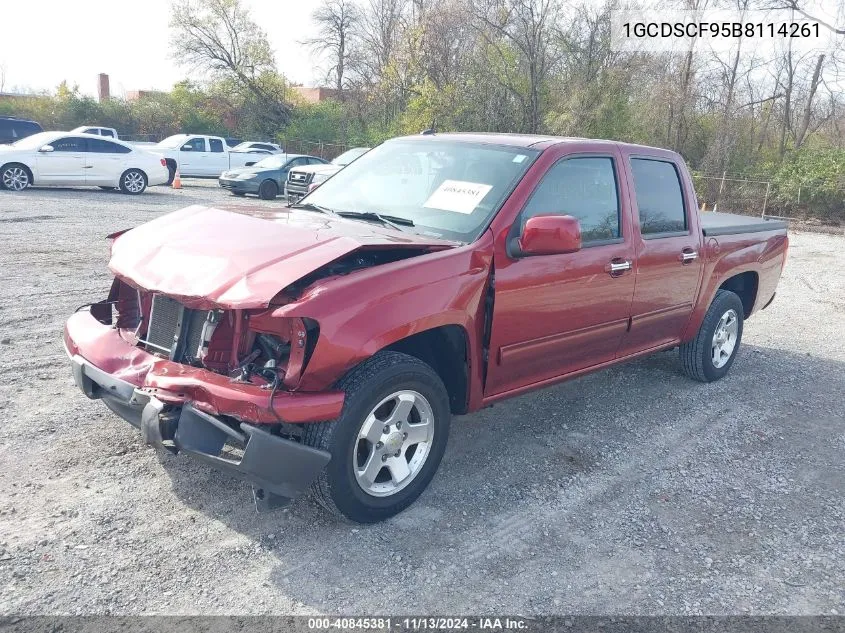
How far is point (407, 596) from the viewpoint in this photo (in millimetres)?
3004

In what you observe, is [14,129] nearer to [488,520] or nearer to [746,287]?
[746,287]

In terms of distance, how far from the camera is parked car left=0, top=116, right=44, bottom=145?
24.9 m

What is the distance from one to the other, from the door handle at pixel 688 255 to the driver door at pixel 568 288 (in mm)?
746

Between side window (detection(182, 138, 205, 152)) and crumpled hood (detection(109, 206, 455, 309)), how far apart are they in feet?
72.3

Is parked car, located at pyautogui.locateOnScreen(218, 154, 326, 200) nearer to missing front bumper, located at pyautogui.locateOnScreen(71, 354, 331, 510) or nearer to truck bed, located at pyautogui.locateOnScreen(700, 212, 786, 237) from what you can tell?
truck bed, located at pyautogui.locateOnScreen(700, 212, 786, 237)

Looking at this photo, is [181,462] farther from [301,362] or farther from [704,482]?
[704,482]

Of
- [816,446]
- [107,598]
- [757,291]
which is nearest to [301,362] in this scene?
[107,598]

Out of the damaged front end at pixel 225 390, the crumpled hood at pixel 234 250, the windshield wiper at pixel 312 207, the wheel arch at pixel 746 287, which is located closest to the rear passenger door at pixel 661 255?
the wheel arch at pixel 746 287

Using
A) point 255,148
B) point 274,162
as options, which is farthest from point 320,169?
point 255,148

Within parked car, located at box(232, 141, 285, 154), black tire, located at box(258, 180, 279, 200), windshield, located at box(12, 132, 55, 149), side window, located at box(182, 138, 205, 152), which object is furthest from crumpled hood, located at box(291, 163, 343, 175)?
parked car, located at box(232, 141, 285, 154)

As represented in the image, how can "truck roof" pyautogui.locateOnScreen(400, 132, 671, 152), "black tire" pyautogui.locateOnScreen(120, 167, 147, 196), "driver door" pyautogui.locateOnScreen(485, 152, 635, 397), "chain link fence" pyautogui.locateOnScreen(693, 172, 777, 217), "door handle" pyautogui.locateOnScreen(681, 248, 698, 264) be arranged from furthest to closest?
"chain link fence" pyautogui.locateOnScreen(693, 172, 777, 217)
"black tire" pyautogui.locateOnScreen(120, 167, 147, 196)
"door handle" pyautogui.locateOnScreen(681, 248, 698, 264)
"truck roof" pyautogui.locateOnScreen(400, 132, 671, 152)
"driver door" pyautogui.locateOnScreen(485, 152, 635, 397)

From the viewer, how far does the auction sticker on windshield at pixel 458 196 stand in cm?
408

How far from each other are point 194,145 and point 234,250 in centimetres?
2313

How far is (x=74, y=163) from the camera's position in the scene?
16484 mm
